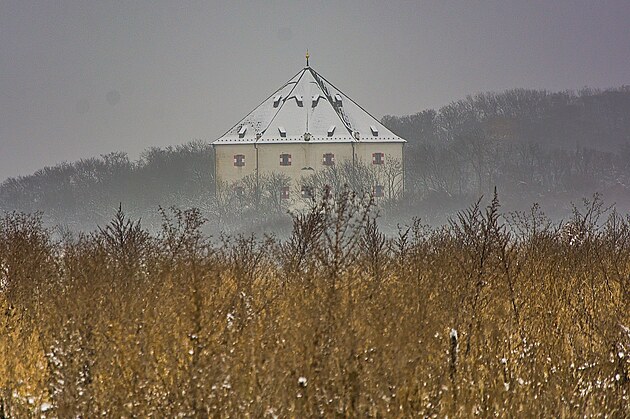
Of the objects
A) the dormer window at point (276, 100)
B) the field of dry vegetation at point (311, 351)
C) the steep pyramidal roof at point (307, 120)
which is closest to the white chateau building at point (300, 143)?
the steep pyramidal roof at point (307, 120)

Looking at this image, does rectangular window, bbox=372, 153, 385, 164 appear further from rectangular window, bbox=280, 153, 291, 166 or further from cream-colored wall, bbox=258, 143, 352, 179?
rectangular window, bbox=280, 153, 291, 166

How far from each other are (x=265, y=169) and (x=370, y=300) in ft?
212

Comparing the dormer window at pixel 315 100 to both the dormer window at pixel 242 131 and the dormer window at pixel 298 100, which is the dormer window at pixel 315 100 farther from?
the dormer window at pixel 242 131

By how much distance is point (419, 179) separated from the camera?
79.6 m

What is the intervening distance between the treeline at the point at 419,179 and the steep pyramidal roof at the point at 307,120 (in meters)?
4.29

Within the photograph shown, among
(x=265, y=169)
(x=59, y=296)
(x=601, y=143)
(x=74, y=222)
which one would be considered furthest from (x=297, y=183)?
(x=59, y=296)

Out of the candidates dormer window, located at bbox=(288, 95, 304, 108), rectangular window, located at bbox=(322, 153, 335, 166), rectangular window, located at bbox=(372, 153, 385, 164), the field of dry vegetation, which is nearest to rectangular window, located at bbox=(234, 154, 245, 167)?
rectangular window, located at bbox=(322, 153, 335, 166)

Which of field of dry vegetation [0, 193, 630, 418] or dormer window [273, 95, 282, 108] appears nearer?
field of dry vegetation [0, 193, 630, 418]

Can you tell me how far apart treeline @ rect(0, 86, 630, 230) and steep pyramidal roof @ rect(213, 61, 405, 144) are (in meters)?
4.29

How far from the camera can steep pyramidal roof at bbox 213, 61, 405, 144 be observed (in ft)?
244

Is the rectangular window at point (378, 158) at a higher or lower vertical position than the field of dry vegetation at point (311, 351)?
lower

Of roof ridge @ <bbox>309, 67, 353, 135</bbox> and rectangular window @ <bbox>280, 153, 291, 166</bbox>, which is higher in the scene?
roof ridge @ <bbox>309, 67, 353, 135</bbox>

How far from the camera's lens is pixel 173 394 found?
732 cm

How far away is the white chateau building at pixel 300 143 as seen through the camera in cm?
7338
